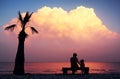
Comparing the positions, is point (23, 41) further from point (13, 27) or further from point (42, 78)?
point (42, 78)

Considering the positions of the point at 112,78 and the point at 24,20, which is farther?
the point at 24,20

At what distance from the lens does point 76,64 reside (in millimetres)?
28344

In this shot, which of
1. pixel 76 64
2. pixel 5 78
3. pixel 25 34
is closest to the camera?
pixel 5 78

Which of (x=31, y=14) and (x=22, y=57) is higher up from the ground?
(x=31, y=14)

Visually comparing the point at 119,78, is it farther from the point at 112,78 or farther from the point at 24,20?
the point at 24,20

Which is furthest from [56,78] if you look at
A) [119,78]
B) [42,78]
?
[119,78]

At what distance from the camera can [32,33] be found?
30.6 meters

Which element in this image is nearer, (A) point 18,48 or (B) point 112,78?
(B) point 112,78

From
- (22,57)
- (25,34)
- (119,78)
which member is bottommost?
(119,78)

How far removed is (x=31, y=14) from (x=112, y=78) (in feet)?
37.3

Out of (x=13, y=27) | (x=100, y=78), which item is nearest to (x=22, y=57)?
(x=13, y=27)

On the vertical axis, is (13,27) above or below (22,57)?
above

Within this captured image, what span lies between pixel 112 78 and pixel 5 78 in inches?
307

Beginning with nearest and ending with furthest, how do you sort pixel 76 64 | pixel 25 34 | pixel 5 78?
pixel 5 78, pixel 76 64, pixel 25 34
